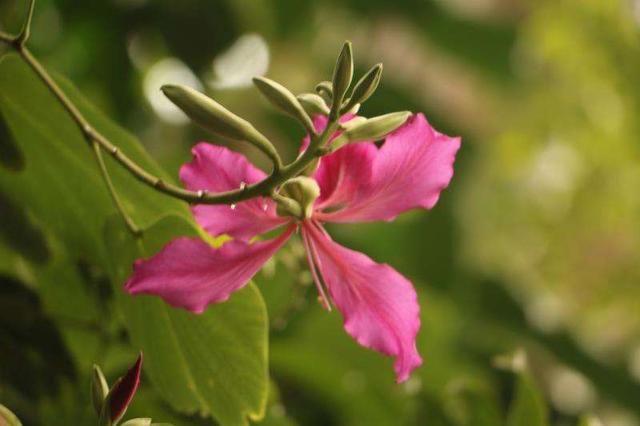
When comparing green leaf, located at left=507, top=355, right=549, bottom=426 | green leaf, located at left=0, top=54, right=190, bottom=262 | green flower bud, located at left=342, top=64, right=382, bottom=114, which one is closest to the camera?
green flower bud, located at left=342, top=64, right=382, bottom=114

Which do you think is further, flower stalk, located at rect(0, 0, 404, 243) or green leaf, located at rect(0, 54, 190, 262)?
green leaf, located at rect(0, 54, 190, 262)

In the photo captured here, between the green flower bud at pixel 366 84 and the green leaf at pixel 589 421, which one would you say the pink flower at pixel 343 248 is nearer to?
the green flower bud at pixel 366 84

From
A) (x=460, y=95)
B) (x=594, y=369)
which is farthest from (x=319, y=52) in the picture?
(x=460, y=95)

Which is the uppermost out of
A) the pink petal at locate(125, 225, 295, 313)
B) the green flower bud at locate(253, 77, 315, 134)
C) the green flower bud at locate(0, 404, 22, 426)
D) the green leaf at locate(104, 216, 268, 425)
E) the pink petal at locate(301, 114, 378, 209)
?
the green flower bud at locate(253, 77, 315, 134)

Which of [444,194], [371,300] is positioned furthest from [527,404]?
[444,194]

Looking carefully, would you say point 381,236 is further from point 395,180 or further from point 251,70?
point 395,180

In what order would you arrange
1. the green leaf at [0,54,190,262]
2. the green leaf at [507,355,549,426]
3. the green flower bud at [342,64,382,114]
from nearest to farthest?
the green flower bud at [342,64,382,114]
the green leaf at [0,54,190,262]
the green leaf at [507,355,549,426]

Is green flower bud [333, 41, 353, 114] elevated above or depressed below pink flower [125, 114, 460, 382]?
above

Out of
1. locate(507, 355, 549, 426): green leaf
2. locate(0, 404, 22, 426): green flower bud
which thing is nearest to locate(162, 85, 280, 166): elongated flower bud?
locate(0, 404, 22, 426): green flower bud

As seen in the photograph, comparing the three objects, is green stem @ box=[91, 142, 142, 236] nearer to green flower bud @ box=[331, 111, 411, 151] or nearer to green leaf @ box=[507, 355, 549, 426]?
green flower bud @ box=[331, 111, 411, 151]
